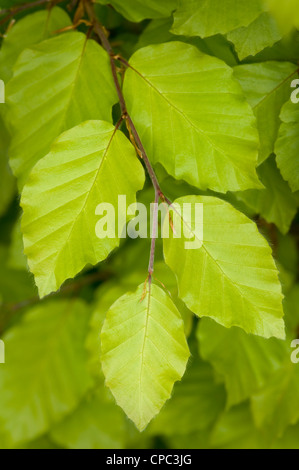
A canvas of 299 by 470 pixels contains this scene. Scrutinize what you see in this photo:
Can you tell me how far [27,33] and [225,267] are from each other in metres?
0.36

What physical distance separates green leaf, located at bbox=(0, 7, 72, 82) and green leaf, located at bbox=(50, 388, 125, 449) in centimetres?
54

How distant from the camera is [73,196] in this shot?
414 mm

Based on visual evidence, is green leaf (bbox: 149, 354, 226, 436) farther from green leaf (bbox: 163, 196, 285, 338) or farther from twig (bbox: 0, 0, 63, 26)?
twig (bbox: 0, 0, 63, 26)

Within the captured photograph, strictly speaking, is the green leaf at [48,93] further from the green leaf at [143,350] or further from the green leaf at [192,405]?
the green leaf at [192,405]

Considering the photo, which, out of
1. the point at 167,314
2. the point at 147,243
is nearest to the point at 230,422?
the point at 147,243

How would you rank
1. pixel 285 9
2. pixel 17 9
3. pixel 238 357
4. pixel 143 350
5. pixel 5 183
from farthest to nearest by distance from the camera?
pixel 5 183 < pixel 238 357 < pixel 17 9 < pixel 143 350 < pixel 285 9

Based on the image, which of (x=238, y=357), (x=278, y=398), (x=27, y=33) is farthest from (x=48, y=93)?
(x=278, y=398)

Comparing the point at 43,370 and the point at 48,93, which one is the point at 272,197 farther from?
the point at 43,370

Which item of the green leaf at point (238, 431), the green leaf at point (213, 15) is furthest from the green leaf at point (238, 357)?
the green leaf at point (213, 15)

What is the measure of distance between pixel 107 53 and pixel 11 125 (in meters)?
0.13

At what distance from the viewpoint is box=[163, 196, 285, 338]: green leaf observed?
403mm

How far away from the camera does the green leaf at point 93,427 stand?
2.64ft

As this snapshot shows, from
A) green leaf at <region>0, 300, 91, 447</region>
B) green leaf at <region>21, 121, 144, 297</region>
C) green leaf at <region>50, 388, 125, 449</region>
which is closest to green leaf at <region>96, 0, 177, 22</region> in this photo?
green leaf at <region>21, 121, 144, 297</region>

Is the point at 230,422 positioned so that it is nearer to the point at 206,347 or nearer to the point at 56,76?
the point at 206,347
